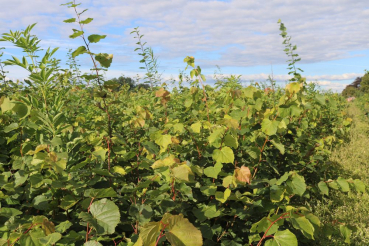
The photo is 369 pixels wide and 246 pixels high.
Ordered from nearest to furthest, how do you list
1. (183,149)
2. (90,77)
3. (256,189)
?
(90,77) → (256,189) → (183,149)

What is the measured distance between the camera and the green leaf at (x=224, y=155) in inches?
65.1

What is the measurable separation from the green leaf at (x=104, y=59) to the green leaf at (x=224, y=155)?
76cm

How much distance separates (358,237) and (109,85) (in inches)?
112

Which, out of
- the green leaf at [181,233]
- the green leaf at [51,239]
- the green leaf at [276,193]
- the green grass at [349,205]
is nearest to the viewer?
the green leaf at [181,233]

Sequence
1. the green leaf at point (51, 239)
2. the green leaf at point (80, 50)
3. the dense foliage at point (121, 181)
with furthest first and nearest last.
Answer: the green leaf at point (80, 50) → the dense foliage at point (121, 181) → the green leaf at point (51, 239)

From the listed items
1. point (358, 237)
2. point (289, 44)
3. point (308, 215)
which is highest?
point (289, 44)

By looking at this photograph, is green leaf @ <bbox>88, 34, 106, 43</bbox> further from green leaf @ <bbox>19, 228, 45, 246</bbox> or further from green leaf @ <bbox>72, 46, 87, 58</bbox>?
green leaf @ <bbox>19, 228, 45, 246</bbox>

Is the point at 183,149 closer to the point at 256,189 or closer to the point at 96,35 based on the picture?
the point at 256,189

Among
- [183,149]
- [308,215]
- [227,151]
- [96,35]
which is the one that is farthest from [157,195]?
[96,35]

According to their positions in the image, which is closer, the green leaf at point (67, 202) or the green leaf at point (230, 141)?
the green leaf at point (67, 202)

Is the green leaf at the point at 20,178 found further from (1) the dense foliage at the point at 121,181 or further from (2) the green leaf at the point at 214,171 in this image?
(2) the green leaf at the point at 214,171

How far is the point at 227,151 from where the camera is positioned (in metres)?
1.67

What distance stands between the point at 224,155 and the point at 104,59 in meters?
0.82

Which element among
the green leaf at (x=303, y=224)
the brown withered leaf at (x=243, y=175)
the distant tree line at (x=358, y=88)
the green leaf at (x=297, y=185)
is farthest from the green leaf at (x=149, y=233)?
the distant tree line at (x=358, y=88)
